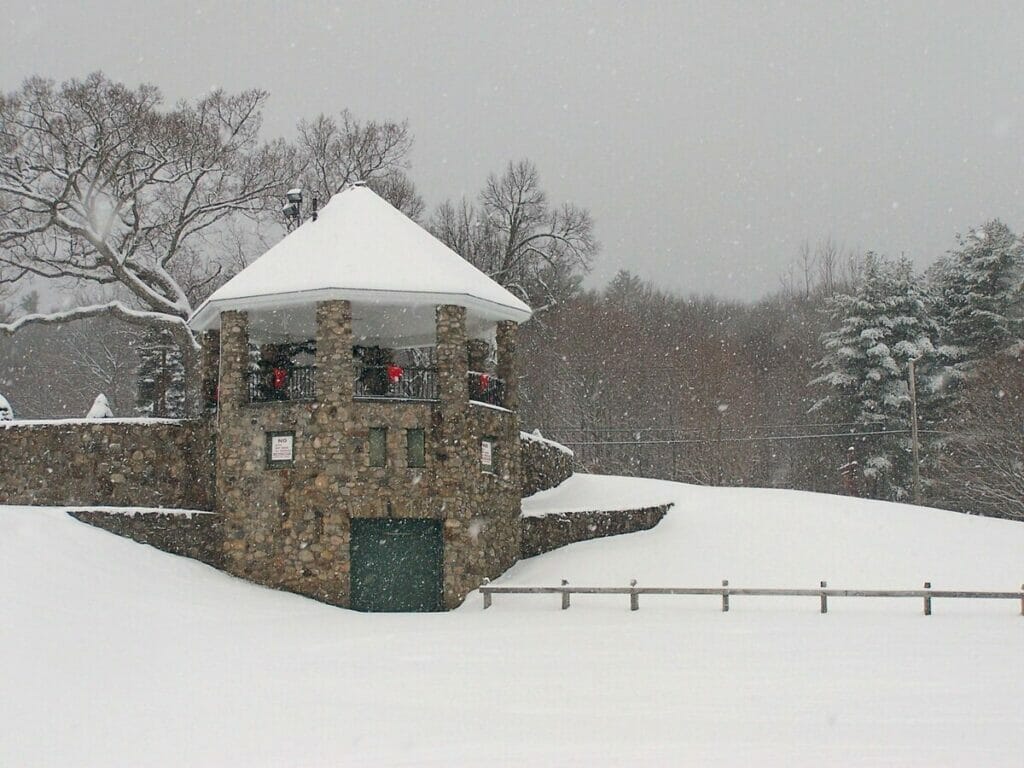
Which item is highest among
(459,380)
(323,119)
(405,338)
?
(323,119)

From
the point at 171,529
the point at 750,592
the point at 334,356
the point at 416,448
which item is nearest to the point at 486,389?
the point at 416,448

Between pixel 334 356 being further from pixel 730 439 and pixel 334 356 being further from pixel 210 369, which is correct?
pixel 730 439

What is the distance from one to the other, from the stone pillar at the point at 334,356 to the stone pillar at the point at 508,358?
13.7 feet

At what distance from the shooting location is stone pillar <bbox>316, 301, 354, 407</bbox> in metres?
22.7

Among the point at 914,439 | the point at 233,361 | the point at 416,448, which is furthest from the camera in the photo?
the point at 914,439

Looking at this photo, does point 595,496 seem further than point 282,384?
Yes

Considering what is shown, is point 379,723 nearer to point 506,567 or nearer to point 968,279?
point 506,567

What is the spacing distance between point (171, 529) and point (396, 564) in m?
4.55

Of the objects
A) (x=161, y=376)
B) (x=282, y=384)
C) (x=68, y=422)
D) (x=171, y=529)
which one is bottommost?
(x=171, y=529)

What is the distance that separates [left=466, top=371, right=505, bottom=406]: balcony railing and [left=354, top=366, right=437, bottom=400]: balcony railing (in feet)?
2.96

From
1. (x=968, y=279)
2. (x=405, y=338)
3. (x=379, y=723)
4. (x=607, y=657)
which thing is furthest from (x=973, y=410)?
(x=379, y=723)

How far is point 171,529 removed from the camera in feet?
74.6

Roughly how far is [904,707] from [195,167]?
27.8m

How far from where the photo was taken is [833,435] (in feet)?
154
